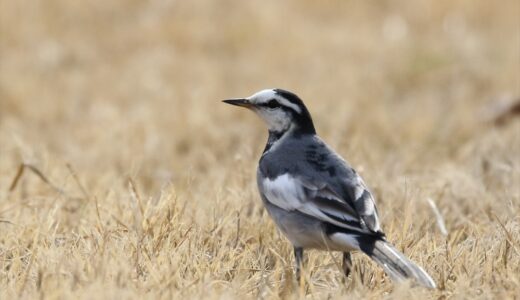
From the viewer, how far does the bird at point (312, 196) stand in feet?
15.2

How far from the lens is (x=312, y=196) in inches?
194

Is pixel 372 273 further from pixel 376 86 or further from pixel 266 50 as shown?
pixel 266 50

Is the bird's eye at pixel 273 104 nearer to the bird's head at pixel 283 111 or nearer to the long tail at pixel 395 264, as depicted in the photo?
the bird's head at pixel 283 111

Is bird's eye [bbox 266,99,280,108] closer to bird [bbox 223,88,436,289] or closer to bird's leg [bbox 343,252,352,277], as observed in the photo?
bird [bbox 223,88,436,289]

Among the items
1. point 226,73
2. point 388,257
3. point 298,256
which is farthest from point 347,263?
point 226,73

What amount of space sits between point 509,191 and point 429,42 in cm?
566

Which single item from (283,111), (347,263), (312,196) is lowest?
(347,263)

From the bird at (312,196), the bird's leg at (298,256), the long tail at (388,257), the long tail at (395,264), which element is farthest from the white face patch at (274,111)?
the long tail at (395,264)

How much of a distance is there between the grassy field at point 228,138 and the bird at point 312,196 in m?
0.12

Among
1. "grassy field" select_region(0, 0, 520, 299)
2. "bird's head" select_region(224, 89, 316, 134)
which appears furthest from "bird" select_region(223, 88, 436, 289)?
"grassy field" select_region(0, 0, 520, 299)

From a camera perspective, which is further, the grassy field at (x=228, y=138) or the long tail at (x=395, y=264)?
the grassy field at (x=228, y=138)

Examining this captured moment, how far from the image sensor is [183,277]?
15.4 ft

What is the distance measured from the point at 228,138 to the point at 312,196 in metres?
4.27

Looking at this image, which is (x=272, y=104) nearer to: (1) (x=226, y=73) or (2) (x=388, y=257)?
(2) (x=388, y=257)
